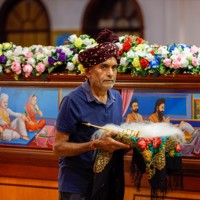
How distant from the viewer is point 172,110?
4262 millimetres

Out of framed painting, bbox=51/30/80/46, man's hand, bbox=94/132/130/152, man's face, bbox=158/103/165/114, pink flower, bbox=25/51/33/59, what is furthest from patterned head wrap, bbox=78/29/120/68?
framed painting, bbox=51/30/80/46

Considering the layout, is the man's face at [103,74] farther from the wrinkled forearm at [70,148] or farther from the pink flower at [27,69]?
the pink flower at [27,69]

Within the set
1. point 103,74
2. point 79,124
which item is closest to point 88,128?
point 79,124

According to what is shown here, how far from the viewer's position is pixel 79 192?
3.28 meters

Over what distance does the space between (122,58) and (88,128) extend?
125 cm

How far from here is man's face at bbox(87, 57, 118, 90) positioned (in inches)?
129

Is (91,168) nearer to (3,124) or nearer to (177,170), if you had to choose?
(177,170)

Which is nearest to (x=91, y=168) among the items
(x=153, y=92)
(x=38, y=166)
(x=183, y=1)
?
(x=153, y=92)

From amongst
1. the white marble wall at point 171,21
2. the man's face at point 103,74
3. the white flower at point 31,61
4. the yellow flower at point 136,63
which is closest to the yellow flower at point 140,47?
the yellow flower at point 136,63

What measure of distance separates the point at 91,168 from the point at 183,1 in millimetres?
6597

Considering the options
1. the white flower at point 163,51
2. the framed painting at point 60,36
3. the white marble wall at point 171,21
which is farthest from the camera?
the framed painting at point 60,36

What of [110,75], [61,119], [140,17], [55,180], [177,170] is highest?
[140,17]

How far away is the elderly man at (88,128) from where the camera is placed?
3.22 metres

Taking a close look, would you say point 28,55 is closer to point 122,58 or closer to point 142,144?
point 122,58
